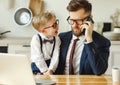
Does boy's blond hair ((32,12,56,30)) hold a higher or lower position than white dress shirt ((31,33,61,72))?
higher

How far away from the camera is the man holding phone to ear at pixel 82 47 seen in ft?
7.14

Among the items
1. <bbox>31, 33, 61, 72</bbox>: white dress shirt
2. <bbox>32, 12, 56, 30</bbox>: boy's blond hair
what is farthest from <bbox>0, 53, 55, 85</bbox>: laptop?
<bbox>32, 12, 56, 30</bbox>: boy's blond hair

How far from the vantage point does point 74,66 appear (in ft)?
7.48

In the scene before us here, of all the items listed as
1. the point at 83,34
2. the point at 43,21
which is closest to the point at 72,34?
the point at 83,34

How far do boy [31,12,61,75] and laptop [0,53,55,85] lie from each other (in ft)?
2.27

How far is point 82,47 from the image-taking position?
230cm

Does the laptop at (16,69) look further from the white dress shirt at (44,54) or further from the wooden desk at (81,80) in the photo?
the white dress shirt at (44,54)

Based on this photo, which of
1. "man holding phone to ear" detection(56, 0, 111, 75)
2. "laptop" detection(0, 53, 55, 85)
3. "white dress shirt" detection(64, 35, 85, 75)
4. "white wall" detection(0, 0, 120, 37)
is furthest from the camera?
"white wall" detection(0, 0, 120, 37)

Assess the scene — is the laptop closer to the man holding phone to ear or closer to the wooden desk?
the wooden desk

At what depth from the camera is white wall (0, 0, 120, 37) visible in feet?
14.1

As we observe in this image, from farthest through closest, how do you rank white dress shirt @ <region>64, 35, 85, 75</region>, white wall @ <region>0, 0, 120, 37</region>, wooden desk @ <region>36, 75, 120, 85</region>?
white wall @ <region>0, 0, 120, 37</region> < white dress shirt @ <region>64, 35, 85, 75</region> < wooden desk @ <region>36, 75, 120, 85</region>

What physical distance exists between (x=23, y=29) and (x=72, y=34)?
7.04 feet

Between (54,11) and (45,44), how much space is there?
6.65 ft

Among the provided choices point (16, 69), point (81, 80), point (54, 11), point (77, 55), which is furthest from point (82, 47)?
point (54, 11)
